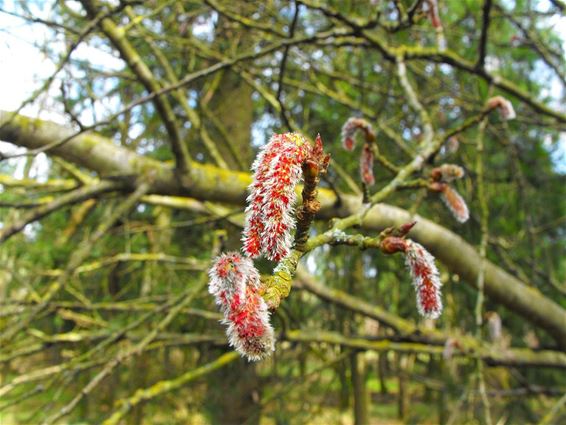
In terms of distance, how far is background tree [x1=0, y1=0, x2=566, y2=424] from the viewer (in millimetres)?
2309

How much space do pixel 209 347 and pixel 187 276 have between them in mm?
1325

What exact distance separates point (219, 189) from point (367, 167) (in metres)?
1.22

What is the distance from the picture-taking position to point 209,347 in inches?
143

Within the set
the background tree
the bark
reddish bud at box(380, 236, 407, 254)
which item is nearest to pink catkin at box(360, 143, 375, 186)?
the background tree

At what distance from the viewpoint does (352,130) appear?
1.70 m

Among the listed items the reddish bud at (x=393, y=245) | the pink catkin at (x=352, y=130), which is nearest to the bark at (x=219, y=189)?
the pink catkin at (x=352, y=130)

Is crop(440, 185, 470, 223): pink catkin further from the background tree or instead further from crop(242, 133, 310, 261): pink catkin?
crop(242, 133, 310, 261): pink catkin

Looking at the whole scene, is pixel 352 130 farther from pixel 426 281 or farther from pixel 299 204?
pixel 426 281

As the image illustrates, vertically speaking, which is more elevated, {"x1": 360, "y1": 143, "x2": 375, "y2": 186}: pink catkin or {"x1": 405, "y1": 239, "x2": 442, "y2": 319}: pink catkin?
{"x1": 360, "y1": 143, "x2": 375, "y2": 186}: pink catkin

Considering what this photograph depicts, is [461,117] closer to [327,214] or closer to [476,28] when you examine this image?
[476,28]

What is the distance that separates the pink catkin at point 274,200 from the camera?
72 centimetres

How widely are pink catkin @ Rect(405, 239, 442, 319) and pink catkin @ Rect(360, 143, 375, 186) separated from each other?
52cm

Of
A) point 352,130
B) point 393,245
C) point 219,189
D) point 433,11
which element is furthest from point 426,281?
point 219,189

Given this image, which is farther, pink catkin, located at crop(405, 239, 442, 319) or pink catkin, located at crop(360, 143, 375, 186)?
pink catkin, located at crop(360, 143, 375, 186)
